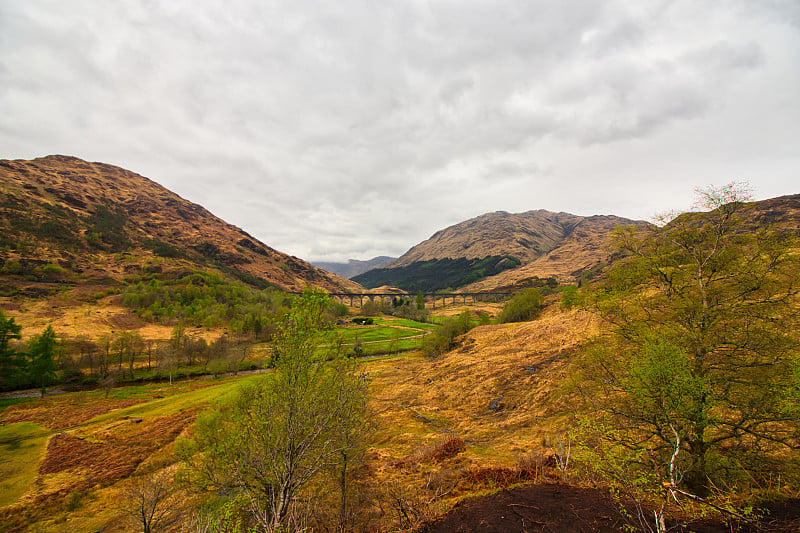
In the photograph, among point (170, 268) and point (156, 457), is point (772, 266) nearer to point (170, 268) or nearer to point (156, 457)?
point (156, 457)

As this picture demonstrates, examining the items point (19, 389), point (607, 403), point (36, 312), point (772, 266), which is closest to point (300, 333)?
point (607, 403)

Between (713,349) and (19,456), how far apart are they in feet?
220

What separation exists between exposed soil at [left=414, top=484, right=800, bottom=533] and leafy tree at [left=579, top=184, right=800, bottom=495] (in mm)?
1489

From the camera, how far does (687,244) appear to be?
1238cm

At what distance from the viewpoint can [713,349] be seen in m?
10.9

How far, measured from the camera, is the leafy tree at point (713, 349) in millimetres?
9797

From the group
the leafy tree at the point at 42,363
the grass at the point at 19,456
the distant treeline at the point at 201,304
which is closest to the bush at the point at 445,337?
the distant treeline at the point at 201,304

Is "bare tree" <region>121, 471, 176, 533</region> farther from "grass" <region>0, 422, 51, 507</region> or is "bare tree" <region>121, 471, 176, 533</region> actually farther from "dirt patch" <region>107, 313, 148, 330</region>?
"dirt patch" <region>107, 313, 148, 330</region>

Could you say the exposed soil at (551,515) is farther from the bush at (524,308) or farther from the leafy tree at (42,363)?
the leafy tree at (42,363)

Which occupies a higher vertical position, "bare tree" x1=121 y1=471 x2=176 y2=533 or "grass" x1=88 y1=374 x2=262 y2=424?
"bare tree" x1=121 y1=471 x2=176 y2=533

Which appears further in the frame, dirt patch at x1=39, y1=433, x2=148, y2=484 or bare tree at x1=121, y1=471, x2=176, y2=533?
dirt patch at x1=39, y1=433, x2=148, y2=484

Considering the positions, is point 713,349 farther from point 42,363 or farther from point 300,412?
point 42,363

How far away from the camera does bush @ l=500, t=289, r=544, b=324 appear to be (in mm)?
79312

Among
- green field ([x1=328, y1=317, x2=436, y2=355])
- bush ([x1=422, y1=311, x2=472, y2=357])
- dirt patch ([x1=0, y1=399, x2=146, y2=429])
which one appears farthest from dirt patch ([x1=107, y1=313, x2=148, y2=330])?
bush ([x1=422, y1=311, x2=472, y2=357])
